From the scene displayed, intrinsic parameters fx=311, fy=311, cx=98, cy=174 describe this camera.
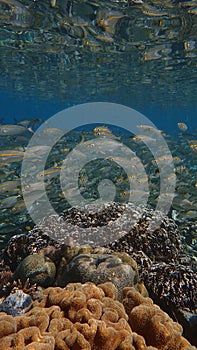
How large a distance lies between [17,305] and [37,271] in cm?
104

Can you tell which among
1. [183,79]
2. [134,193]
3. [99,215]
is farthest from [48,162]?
[183,79]

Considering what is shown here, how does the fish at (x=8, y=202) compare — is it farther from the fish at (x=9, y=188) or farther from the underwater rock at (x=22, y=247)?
the underwater rock at (x=22, y=247)

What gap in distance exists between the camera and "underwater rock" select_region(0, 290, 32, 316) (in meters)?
3.50

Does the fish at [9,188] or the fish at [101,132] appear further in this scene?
the fish at [101,132]

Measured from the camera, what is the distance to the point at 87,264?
4168mm

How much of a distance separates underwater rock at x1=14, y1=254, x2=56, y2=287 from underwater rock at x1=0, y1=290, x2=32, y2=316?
2.81ft

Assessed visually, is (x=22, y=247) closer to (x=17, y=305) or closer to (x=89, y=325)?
(x=17, y=305)

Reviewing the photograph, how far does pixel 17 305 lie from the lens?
354 centimetres

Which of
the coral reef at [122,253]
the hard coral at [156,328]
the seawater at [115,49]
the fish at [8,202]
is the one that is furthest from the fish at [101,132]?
the hard coral at [156,328]

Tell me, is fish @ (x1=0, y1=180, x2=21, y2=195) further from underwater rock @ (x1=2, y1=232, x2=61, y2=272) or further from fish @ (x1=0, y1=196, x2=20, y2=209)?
underwater rock @ (x1=2, y1=232, x2=61, y2=272)

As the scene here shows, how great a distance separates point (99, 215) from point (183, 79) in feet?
89.5

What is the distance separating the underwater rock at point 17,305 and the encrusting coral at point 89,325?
108 millimetres

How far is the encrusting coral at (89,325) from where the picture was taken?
2674 millimetres

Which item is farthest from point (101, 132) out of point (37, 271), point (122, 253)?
point (37, 271)
